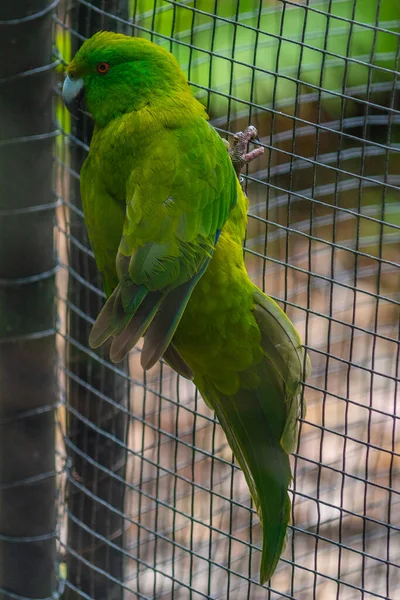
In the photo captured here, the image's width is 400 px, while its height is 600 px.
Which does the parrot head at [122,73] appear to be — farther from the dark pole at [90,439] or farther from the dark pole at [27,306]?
the dark pole at [90,439]

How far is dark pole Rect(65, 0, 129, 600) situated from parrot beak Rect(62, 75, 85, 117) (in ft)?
0.80

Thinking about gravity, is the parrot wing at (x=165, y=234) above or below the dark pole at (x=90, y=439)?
above

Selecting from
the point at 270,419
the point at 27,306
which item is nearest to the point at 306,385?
the point at 270,419

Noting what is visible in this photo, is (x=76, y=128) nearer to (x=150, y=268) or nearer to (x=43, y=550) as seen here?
(x=150, y=268)

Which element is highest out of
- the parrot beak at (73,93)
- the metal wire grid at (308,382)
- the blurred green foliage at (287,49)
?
the parrot beak at (73,93)

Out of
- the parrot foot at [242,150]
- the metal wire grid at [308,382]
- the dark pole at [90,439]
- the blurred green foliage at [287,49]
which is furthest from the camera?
the blurred green foliage at [287,49]

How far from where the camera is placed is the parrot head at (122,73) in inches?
64.3

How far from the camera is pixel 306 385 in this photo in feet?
5.28

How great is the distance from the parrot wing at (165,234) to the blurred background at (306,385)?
15cm

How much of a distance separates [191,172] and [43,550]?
1010 mm

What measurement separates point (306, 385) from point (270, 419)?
0.10 meters

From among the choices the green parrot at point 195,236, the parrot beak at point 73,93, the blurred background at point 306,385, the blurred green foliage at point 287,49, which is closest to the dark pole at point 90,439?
the blurred background at point 306,385

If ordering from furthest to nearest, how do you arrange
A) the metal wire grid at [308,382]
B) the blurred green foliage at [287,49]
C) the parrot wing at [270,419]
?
the blurred green foliage at [287,49] → the metal wire grid at [308,382] → the parrot wing at [270,419]

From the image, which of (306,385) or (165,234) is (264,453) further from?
(165,234)
